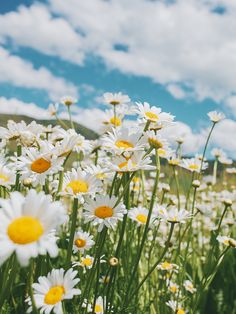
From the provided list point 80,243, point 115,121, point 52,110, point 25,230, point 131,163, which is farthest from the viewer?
point 52,110

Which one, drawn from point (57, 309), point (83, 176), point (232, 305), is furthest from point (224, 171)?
point (57, 309)

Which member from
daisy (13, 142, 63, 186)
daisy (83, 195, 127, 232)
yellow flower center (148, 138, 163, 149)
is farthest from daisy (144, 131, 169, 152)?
daisy (13, 142, 63, 186)

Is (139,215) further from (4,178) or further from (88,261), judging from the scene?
(4,178)

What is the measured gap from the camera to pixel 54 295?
4.72ft

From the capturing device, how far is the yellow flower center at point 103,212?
5.74 feet

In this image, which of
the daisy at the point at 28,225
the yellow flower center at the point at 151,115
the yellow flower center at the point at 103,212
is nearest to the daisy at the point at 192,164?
the yellow flower center at the point at 151,115

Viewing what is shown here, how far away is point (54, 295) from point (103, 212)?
16.8 inches

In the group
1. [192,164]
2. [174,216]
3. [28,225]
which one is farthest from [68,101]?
[28,225]

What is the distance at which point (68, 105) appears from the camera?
13.4 ft

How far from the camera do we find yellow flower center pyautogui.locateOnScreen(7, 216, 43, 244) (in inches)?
41.7

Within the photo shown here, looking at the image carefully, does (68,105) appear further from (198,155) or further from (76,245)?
(76,245)

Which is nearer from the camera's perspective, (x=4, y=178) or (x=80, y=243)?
(x=4, y=178)

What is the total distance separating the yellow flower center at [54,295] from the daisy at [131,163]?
0.48m

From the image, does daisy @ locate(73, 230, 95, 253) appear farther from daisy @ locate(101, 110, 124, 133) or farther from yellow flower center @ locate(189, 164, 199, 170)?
yellow flower center @ locate(189, 164, 199, 170)
